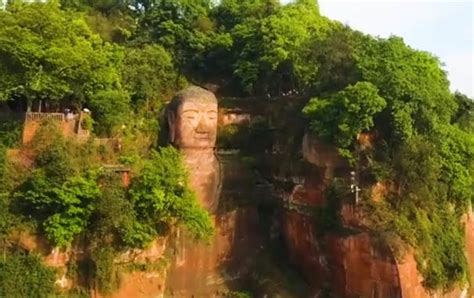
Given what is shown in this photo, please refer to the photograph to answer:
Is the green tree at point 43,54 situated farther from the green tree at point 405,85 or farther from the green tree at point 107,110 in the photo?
the green tree at point 405,85

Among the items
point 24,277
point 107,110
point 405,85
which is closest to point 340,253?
point 405,85

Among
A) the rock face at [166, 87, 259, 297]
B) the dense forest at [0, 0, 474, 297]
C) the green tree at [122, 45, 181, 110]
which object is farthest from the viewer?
the green tree at [122, 45, 181, 110]

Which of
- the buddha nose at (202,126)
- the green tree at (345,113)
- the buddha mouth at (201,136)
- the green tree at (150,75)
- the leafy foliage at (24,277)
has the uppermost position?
the green tree at (150,75)

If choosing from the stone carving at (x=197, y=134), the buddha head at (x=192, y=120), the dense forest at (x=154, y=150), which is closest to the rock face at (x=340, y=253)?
the dense forest at (x=154, y=150)

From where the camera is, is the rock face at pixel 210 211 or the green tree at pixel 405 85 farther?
the rock face at pixel 210 211

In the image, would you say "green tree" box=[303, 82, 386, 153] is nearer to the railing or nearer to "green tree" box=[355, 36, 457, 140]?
"green tree" box=[355, 36, 457, 140]

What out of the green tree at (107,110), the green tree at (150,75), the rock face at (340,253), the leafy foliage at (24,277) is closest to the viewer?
the leafy foliage at (24,277)

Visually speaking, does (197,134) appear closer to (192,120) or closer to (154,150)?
(192,120)

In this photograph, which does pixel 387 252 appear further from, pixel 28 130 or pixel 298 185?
pixel 28 130

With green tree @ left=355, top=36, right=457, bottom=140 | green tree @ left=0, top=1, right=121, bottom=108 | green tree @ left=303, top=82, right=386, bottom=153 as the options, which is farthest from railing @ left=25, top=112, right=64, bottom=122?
green tree @ left=355, top=36, right=457, bottom=140
